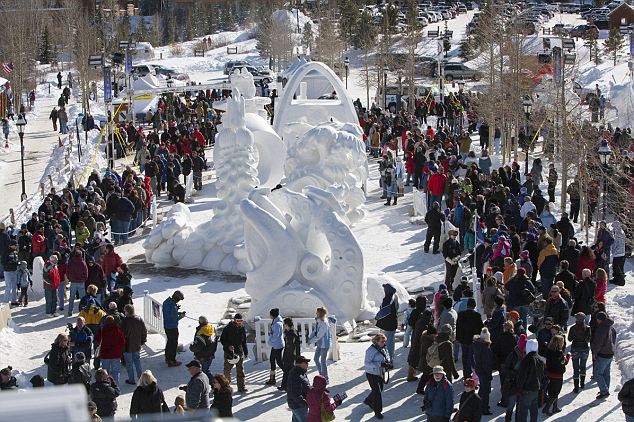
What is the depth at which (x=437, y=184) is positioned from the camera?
2458cm

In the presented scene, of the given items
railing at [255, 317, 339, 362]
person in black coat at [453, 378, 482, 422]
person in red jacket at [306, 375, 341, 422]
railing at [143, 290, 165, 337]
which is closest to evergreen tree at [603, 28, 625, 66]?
railing at [143, 290, 165, 337]

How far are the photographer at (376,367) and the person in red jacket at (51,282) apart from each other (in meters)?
6.68

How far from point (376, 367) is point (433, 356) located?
0.79 metres

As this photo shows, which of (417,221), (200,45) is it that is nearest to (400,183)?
(417,221)

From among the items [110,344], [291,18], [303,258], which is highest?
[291,18]

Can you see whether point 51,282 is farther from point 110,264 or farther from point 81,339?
point 81,339

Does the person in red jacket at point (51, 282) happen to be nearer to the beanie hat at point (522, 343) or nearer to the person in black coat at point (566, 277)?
the person in black coat at point (566, 277)

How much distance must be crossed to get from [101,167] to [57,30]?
43.0 m

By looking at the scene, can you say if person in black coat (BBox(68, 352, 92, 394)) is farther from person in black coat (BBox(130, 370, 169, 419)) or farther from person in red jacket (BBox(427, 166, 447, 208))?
person in red jacket (BBox(427, 166, 447, 208))

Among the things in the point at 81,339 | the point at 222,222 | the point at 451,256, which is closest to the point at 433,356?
the point at 81,339

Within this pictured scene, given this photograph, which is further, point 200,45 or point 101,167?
point 200,45

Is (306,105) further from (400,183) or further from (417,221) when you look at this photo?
(417,221)

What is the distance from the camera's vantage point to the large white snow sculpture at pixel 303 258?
57.0ft

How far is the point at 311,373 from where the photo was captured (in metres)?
15.5
